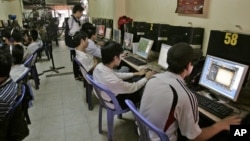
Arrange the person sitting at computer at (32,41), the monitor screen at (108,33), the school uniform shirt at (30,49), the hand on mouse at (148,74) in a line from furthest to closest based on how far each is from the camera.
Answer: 1. the monitor screen at (108,33)
2. the person sitting at computer at (32,41)
3. the school uniform shirt at (30,49)
4. the hand on mouse at (148,74)

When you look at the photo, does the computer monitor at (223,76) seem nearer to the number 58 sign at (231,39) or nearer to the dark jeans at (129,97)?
the number 58 sign at (231,39)

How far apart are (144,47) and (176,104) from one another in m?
2.04

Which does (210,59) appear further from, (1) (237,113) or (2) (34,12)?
(2) (34,12)

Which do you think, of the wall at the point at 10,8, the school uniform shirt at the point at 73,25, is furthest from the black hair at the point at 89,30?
the wall at the point at 10,8

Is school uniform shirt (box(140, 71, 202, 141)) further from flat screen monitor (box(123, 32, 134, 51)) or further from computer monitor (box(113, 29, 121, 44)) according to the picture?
computer monitor (box(113, 29, 121, 44))

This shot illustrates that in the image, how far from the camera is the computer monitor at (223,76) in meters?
1.54

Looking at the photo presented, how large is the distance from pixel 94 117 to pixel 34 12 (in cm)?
553

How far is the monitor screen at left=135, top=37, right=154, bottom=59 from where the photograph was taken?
3002 millimetres

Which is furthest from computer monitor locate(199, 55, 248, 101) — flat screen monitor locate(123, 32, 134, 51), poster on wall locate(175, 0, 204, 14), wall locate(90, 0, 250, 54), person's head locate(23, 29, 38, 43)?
person's head locate(23, 29, 38, 43)

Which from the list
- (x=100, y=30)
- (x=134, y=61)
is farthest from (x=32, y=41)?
(x=134, y=61)

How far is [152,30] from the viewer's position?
3049 millimetres

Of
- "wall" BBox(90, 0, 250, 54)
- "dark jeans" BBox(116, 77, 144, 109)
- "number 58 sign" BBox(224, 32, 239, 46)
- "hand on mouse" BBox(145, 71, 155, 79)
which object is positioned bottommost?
"dark jeans" BBox(116, 77, 144, 109)

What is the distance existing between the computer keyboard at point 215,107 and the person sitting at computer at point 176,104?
0.11 metres

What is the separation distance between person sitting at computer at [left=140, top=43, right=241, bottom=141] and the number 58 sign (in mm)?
708
